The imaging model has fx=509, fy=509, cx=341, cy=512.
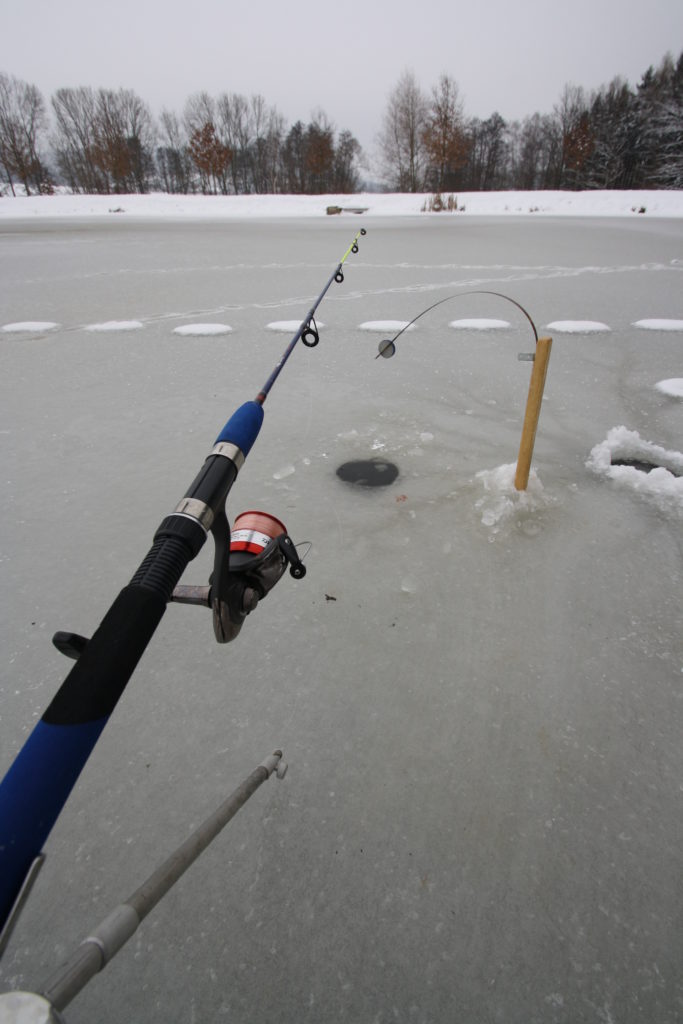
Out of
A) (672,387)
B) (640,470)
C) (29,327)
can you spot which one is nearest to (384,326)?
(672,387)

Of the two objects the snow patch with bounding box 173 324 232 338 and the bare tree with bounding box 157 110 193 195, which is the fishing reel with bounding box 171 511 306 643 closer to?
the snow patch with bounding box 173 324 232 338

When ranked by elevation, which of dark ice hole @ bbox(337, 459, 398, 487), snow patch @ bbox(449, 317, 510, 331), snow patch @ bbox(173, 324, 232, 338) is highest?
snow patch @ bbox(173, 324, 232, 338)

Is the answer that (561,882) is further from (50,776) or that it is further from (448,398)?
(448,398)

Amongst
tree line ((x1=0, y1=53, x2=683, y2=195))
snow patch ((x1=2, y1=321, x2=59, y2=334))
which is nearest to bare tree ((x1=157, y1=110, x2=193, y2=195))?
tree line ((x1=0, y1=53, x2=683, y2=195))

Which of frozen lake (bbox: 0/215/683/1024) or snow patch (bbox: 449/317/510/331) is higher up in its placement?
snow patch (bbox: 449/317/510/331)

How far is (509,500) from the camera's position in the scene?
87.8 inches

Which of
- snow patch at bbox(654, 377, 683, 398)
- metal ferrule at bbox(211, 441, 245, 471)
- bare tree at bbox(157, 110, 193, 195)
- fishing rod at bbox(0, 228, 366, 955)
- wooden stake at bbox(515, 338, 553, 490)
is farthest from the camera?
bare tree at bbox(157, 110, 193, 195)

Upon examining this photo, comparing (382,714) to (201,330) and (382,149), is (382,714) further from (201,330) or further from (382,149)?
(382,149)

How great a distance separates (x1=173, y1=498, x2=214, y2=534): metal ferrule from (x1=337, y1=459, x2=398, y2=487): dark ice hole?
1.69 metres

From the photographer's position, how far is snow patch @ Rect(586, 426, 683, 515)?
7.24 ft

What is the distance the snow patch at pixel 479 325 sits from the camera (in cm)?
474

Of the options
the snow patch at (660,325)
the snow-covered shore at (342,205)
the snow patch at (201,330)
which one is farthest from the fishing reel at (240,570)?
the snow-covered shore at (342,205)

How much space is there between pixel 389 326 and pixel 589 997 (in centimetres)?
466

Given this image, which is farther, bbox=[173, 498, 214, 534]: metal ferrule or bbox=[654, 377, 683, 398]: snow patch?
bbox=[654, 377, 683, 398]: snow patch
